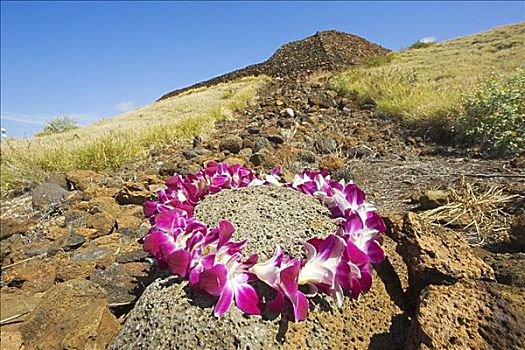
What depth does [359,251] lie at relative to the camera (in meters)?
1.33

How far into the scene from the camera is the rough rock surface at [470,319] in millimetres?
970

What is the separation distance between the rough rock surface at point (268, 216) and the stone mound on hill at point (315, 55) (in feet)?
60.7

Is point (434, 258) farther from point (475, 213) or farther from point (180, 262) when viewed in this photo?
point (475, 213)

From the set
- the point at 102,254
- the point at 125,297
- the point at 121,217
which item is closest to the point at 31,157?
the point at 121,217

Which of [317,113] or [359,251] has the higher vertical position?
[359,251]

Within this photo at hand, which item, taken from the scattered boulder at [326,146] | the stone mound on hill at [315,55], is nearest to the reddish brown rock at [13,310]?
the scattered boulder at [326,146]

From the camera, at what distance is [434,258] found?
1315mm

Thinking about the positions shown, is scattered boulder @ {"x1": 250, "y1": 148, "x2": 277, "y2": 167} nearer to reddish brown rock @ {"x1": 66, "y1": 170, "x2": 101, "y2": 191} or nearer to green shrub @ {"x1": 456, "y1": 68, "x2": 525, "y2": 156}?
reddish brown rock @ {"x1": 66, "y1": 170, "x2": 101, "y2": 191}

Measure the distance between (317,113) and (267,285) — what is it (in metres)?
6.35

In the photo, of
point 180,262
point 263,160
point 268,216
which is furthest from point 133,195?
point 180,262

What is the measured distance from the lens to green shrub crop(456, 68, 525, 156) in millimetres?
4184

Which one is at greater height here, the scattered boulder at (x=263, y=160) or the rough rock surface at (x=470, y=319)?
the rough rock surface at (x=470, y=319)

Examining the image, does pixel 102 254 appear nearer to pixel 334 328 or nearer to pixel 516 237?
pixel 334 328

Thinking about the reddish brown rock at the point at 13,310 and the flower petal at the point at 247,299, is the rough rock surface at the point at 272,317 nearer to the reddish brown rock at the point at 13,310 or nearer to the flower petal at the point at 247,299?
the flower petal at the point at 247,299
